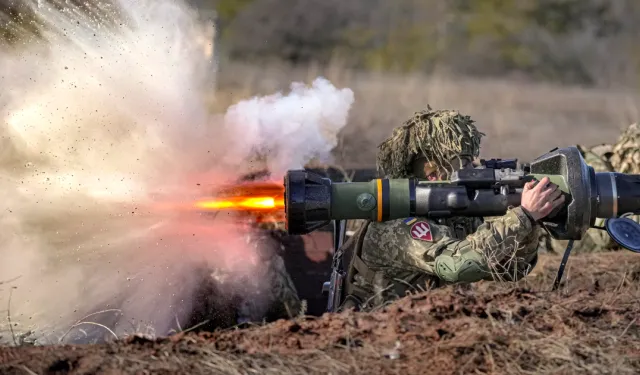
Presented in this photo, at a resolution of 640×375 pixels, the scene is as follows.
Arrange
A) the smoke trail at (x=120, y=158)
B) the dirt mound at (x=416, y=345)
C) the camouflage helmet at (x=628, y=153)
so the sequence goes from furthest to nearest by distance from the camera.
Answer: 1. the camouflage helmet at (x=628, y=153)
2. the smoke trail at (x=120, y=158)
3. the dirt mound at (x=416, y=345)

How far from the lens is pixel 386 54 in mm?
11648

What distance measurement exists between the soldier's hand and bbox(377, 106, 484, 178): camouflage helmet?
0.91 metres

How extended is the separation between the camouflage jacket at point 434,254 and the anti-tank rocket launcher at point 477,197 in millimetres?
171

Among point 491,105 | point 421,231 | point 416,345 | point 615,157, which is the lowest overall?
point 416,345

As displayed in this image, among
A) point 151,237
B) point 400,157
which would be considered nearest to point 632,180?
point 400,157

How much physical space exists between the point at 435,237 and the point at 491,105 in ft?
26.7

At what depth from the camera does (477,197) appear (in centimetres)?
388

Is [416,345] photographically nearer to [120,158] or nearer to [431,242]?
[431,242]

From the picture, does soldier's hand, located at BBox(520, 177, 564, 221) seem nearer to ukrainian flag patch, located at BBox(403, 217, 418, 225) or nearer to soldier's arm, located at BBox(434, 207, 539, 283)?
soldier's arm, located at BBox(434, 207, 539, 283)

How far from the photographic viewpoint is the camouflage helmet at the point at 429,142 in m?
4.70

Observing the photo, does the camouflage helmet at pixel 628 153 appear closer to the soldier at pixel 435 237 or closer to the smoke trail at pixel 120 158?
the smoke trail at pixel 120 158

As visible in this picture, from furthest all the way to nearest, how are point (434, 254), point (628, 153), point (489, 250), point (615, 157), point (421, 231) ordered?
1. point (615, 157)
2. point (628, 153)
3. point (421, 231)
4. point (434, 254)
5. point (489, 250)

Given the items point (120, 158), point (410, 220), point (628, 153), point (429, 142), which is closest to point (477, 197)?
point (410, 220)

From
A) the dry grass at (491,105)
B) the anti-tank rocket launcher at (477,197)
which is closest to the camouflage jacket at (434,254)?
the anti-tank rocket launcher at (477,197)
